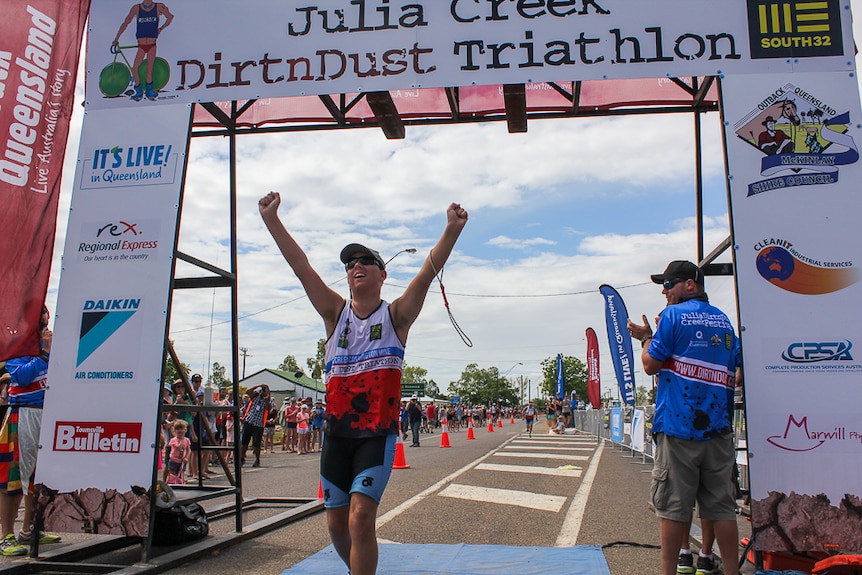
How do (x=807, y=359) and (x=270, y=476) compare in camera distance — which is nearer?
(x=807, y=359)

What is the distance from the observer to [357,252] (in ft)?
12.3

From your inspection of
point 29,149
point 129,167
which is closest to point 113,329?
point 129,167

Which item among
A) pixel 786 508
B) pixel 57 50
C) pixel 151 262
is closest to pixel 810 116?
pixel 786 508

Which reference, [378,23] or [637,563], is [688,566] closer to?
[637,563]

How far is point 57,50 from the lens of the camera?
17.5 feet

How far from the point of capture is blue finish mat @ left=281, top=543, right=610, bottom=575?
459 cm

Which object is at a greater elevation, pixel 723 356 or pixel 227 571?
pixel 723 356

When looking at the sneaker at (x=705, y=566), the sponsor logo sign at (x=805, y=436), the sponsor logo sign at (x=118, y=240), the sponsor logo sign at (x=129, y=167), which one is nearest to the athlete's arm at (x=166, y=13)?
the sponsor logo sign at (x=129, y=167)

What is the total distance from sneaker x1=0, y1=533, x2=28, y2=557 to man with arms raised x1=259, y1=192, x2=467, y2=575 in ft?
10.2

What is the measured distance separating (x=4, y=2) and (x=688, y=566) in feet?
20.9

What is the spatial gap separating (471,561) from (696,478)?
71.6 inches

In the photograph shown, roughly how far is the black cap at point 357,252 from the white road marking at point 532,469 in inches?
328

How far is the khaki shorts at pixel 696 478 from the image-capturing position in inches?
154

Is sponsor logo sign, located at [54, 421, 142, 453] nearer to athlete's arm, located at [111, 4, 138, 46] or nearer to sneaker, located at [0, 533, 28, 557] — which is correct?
sneaker, located at [0, 533, 28, 557]
